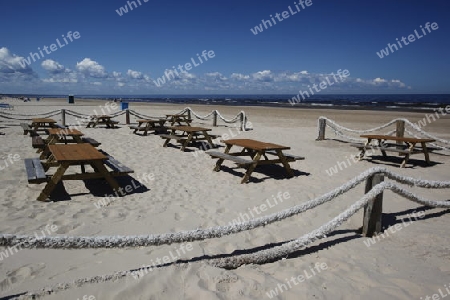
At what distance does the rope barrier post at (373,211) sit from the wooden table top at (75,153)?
3.81 meters

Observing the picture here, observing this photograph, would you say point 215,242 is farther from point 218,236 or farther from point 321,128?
point 321,128

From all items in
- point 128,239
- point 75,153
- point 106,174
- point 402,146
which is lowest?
point 402,146

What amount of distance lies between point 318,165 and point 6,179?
673 centimetres

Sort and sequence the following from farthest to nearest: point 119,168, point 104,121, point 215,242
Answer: point 104,121 < point 119,168 < point 215,242

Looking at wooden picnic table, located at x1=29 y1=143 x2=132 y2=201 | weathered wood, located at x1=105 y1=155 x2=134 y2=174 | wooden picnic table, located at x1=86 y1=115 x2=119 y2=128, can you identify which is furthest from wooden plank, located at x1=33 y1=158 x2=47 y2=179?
wooden picnic table, located at x1=86 y1=115 x2=119 y2=128

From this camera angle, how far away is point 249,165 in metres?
6.71

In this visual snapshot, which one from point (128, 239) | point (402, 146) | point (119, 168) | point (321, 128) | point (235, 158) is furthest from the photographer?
point (321, 128)

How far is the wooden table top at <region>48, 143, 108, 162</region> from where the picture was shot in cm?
496

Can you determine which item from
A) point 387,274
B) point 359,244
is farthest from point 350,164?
point 387,274

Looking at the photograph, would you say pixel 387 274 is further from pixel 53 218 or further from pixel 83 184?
pixel 83 184

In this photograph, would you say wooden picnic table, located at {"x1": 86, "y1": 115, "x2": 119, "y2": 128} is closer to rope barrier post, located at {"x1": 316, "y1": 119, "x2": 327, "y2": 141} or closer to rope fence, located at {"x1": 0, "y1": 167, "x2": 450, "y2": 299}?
rope barrier post, located at {"x1": 316, "y1": 119, "x2": 327, "y2": 141}

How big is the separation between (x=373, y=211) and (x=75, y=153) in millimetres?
4628

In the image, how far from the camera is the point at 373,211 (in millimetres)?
4004

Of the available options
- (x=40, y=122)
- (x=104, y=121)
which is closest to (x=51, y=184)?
(x=40, y=122)
